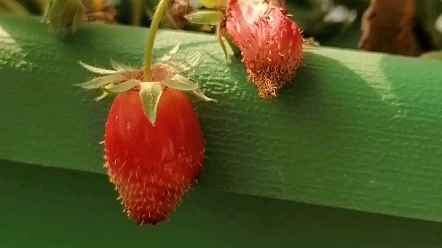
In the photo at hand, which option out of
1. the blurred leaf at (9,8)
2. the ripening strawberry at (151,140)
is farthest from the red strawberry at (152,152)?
the blurred leaf at (9,8)

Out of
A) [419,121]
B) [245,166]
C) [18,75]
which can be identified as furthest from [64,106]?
[419,121]

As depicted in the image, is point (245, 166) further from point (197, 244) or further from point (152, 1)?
point (152, 1)

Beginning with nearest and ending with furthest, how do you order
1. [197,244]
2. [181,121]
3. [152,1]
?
[181,121] < [197,244] < [152,1]

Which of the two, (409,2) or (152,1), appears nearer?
(409,2)

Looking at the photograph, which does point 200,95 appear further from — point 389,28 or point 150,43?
point 389,28

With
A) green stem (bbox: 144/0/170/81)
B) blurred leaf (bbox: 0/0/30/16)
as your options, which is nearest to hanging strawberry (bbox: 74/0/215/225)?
green stem (bbox: 144/0/170/81)

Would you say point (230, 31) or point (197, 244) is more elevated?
point (230, 31)

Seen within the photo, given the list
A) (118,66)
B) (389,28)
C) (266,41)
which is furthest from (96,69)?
(389,28)
